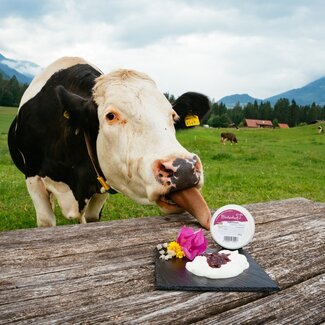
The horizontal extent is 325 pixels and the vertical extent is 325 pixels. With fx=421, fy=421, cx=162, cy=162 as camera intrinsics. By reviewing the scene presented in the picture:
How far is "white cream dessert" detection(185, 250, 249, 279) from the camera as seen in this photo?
1840mm

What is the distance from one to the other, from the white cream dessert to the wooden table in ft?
0.42

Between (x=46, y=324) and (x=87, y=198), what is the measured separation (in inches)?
116

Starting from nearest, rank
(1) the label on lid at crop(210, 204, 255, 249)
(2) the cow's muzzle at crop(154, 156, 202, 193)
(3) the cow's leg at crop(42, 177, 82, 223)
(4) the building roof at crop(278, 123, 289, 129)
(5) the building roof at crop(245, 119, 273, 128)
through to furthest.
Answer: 1. (1) the label on lid at crop(210, 204, 255, 249)
2. (2) the cow's muzzle at crop(154, 156, 202, 193)
3. (3) the cow's leg at crop(42, 177, 82, 223)
4. (4) the building roof at crop(278, 123, 289, 129)
5. (5) the building roof at crop(245, 119, 273, 128)

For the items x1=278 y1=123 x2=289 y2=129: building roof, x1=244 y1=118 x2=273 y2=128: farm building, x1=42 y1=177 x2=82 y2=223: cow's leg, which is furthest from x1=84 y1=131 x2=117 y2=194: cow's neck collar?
x1=244 y1=118 x2=273 y2=128: farm building

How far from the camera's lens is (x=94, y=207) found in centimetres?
516

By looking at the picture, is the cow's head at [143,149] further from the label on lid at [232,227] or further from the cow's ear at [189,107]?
the cow's ear at [189,107]

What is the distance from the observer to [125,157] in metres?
3.24

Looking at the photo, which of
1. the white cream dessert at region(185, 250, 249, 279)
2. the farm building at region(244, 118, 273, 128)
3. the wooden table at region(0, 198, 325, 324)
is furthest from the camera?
the farm building at region(244, 118, 273, 128)

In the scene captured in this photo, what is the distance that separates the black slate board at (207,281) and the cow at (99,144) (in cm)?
76

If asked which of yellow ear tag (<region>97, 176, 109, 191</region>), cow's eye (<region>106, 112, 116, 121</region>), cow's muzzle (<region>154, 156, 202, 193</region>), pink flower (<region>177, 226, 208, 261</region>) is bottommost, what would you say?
pink flower (<region>177, 226, 208, 261</region>)

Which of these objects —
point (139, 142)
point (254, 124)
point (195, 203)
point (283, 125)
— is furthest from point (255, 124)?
point (195, 203)

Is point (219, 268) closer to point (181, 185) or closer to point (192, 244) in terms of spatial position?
point (192, 244)

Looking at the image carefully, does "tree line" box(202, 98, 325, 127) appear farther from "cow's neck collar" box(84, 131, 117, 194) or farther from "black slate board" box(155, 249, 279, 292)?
"black slate board" box(155, 249, 279, 292)

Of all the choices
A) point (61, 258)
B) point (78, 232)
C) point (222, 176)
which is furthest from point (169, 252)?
point (222, 176)
